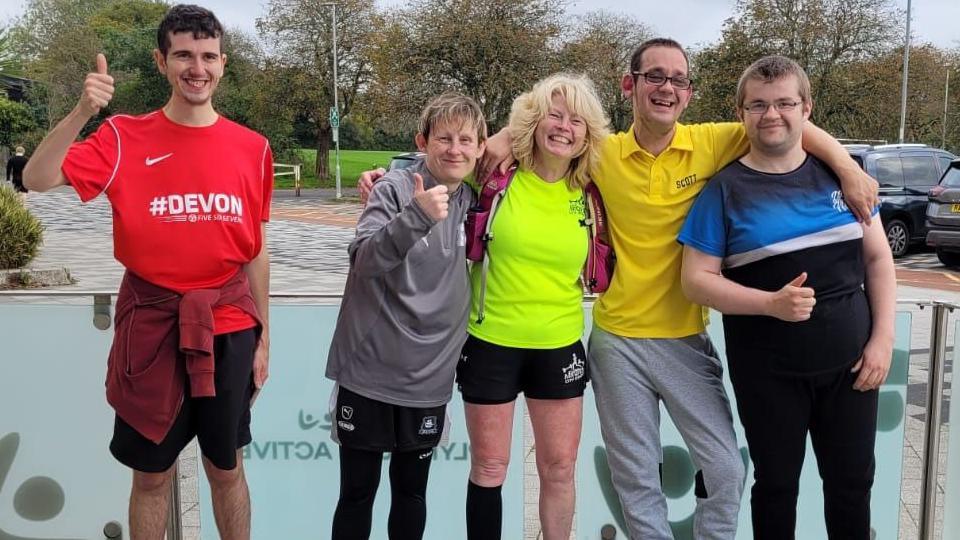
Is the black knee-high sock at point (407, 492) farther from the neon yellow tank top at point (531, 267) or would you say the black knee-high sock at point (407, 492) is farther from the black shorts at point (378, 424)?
the neon yellow tank top at point (531, 267)

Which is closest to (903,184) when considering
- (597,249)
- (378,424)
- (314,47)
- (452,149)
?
(597,249)

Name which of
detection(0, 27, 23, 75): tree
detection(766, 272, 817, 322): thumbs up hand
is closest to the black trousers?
detection(766, 272, 817, 322): thumbs up hand

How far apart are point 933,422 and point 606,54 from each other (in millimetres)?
34719

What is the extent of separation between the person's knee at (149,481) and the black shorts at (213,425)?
0.06 metres

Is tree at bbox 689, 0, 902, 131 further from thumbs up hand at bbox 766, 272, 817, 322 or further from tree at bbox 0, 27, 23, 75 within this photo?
thumbs up hand at bbox 766, 272, 817, 322

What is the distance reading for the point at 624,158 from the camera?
9.55 feet

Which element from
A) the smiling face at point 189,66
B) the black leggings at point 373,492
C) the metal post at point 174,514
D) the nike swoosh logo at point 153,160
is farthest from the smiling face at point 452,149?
the metal post at point 174,514

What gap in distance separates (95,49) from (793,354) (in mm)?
47711

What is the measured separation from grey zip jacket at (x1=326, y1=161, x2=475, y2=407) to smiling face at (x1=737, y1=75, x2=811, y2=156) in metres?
1.00

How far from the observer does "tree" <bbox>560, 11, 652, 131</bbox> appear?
33625 mm

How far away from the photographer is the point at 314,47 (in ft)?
132

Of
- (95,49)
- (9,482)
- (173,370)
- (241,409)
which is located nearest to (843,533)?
(241,409)

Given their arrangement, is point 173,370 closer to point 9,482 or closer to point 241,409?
point 241,409

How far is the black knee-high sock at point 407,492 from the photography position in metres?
2.86
